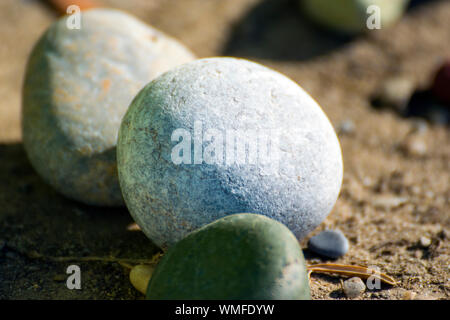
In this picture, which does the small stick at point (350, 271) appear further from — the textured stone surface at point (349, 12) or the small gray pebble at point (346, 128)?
the textured stone surface at point (349, 12)

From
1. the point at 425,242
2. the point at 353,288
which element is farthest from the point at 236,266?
the point at 425,242

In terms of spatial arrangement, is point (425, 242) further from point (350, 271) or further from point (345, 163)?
point (345, 163)

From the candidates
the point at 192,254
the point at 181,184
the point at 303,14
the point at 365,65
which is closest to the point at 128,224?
the point at 181,184

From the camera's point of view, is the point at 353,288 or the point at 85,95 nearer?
the point at 353,288

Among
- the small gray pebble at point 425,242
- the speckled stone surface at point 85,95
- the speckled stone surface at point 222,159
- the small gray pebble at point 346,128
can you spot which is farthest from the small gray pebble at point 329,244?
the small gray pebble at point 346,128

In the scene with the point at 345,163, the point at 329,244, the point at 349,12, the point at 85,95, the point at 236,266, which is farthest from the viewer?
the point at 349,12

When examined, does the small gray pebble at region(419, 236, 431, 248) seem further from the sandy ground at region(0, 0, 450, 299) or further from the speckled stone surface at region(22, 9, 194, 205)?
the speckled stone surface at region(22, 9, 194, 205)

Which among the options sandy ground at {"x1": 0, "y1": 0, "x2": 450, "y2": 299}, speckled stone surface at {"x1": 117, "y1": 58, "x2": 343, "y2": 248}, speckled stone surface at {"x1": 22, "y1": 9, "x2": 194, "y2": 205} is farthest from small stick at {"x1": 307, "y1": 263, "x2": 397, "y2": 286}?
speckled stone surface at {"x1": 22, "y1": 9, "x2": 194, "y2": 205}
